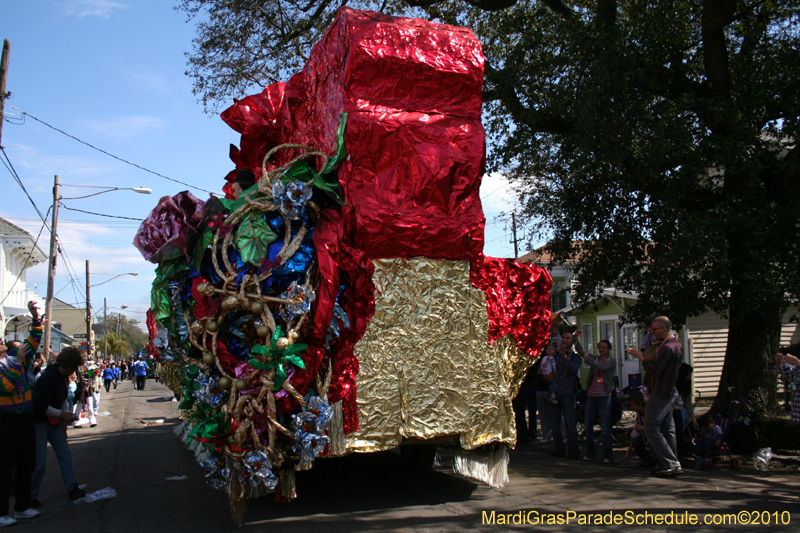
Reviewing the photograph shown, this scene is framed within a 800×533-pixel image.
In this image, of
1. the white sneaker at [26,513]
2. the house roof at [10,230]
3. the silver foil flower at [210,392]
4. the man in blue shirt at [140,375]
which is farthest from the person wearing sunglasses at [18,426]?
the house roof at [10,230]

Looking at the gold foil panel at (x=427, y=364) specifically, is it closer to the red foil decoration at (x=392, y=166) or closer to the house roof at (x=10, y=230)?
the red foil decoration at (x=392, y=166)

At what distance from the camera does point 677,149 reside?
7320mm

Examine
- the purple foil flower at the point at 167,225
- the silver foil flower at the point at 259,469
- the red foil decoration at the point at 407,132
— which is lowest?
the silver foil flower at the point at 259,469

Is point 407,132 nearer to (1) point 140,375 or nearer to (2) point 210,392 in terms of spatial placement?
(2) point 210,392

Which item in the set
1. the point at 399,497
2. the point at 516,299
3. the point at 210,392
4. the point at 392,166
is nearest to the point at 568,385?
the point at 516,299

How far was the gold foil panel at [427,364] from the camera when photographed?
15.8ft

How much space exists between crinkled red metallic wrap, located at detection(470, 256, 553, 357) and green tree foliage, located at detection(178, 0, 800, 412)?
244 centimetres

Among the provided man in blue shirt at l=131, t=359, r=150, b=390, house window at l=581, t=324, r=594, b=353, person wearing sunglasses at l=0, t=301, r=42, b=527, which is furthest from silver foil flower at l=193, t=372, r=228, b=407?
man in blue shirt at l=131, t=359, r=150, b=390

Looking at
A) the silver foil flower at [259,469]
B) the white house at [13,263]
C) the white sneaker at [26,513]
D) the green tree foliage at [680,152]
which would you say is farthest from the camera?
the white house at [13,263]

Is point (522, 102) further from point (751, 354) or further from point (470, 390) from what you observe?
point (470, 390)

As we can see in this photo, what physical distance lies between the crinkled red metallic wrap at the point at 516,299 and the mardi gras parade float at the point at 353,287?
4cm

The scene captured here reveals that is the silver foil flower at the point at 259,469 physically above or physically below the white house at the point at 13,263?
below

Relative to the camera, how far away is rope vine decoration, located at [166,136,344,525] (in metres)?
4.40

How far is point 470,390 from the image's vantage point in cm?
507
